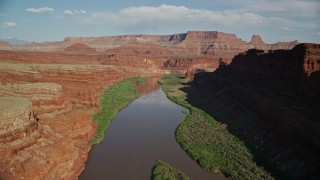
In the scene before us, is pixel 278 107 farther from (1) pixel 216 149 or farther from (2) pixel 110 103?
(2) pixel 110 103

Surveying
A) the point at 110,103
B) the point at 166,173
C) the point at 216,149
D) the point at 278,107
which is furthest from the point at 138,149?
the point at 110,103

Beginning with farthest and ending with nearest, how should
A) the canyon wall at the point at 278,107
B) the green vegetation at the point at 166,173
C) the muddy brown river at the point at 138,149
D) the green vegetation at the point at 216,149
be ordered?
the muddy brown river at the point at 138,149 < the canyon wall at the point at 278,107 < the green vegetation at the point at 216,149 < the green vegetation at the point at 166,173

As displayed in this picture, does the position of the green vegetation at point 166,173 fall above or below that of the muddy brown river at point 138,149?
above

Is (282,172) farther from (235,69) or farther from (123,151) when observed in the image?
(235,69)

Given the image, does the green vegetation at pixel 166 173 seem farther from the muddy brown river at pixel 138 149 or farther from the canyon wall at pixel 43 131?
the canyon wall at pixel 43 131

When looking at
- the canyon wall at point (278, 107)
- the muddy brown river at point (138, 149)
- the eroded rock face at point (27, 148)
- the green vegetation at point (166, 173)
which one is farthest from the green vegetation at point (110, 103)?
the canyon wall at point (278, 107)

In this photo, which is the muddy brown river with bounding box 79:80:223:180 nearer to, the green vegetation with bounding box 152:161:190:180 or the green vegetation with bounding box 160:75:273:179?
the green vegetation with bounding box 152:161:190:180

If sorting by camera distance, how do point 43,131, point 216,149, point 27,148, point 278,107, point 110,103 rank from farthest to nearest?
point 110,103, point 278,107, point 216,149, point 43,131, point 27,148
